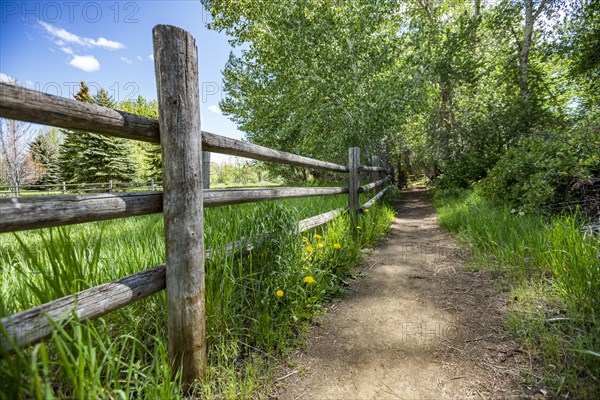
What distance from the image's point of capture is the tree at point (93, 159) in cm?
2114

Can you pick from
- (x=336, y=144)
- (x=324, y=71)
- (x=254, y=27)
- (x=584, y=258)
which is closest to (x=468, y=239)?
(x=584, y=258)

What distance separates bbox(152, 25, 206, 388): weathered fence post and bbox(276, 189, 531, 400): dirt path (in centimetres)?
64

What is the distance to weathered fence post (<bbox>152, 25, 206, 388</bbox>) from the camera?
1.34 metres

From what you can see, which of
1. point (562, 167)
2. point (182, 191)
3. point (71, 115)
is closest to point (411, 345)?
point (182, 191)

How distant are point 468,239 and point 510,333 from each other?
2.32 m

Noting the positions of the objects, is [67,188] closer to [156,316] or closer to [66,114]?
[156,316]

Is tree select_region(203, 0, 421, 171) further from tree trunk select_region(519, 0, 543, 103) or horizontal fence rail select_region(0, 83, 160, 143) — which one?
horizontal fence rail select_region(0, 83, 160, 143)

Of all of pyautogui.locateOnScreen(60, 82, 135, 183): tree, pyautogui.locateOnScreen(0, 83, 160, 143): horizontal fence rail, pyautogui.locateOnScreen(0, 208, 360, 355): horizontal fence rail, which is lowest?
pyautogui.locateOnScreen(0, 208, 360, 355): horizontal fence rail

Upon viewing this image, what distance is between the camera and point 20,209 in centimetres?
89

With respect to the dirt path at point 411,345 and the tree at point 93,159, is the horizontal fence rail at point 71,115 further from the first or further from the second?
the tree at point 93,159

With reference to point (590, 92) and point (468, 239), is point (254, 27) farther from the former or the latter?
point (590, 92)

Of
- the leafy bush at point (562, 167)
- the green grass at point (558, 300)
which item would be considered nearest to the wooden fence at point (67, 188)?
the green grass at point (558, 300)

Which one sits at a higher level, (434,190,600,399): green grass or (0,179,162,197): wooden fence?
(0,179,162,197): wooden fence

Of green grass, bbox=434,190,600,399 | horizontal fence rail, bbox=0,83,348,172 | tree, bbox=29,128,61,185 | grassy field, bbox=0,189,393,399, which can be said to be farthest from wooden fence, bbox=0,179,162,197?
green grass, bbox=434,190,600,399
